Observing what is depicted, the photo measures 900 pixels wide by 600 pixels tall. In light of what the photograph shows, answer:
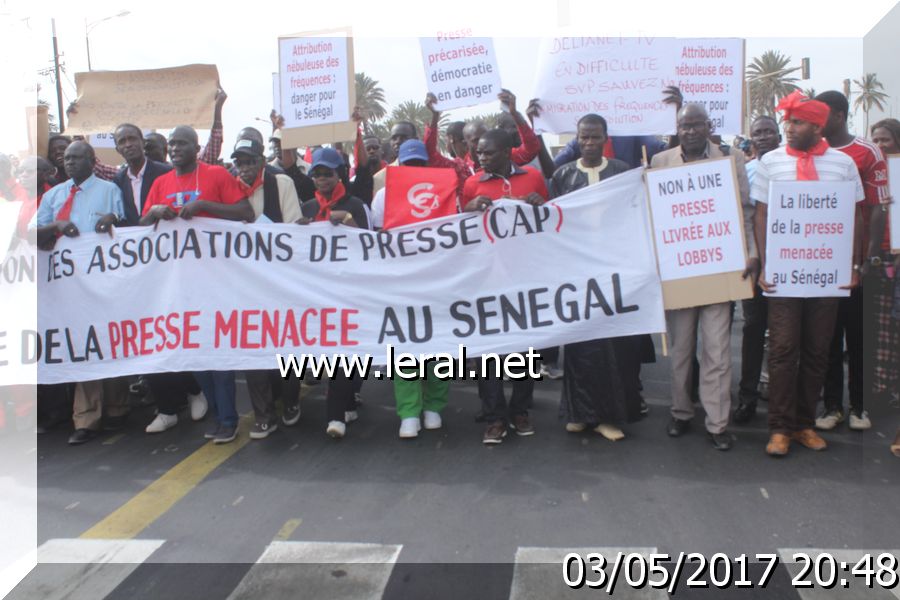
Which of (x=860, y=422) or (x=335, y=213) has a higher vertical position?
(x=335, y=213)

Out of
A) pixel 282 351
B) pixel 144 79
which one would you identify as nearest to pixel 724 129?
pixel 282 351

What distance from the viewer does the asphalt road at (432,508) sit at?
3.50 m

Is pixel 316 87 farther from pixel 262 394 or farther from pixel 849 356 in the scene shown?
pixel 849 356

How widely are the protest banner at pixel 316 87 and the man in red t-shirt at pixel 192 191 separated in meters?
1.28

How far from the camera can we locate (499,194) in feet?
17.4

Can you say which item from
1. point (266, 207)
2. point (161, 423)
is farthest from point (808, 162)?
point (161, 423)

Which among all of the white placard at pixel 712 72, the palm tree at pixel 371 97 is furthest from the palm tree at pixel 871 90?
the palm tree at pixel 371 97

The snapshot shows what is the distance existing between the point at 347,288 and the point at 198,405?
5.37ft

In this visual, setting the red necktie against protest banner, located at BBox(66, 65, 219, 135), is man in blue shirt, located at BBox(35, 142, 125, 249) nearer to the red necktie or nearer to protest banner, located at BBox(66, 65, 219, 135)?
the red necktie

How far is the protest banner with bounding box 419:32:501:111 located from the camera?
6.42 m

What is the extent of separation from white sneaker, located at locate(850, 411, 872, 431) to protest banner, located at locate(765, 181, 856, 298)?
1.00 m

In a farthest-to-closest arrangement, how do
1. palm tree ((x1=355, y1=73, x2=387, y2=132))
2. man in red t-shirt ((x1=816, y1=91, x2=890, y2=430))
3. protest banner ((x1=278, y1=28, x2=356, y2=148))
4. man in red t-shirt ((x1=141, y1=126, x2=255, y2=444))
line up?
1. palm tree ((x1=355, y1=73, x2=387, y2=132))
2. protest banner ((x1=278, y1=28, x2=356, y2=148))
3. man in red t-shirt ((x1=141, y1=126, x2=255, y2=444))
4. man in red t-shirt ((x1=816, y1=91, x2=890, y2=430))

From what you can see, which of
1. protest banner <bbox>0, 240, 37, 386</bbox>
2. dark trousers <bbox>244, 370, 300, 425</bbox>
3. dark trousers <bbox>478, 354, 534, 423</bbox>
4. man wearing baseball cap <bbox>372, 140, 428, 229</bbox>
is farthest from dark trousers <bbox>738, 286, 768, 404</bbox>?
protest banner <bbox>0, 240, 37, 386</bbox>

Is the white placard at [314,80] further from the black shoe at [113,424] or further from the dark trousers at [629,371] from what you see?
the dark trousers at [629,371]
